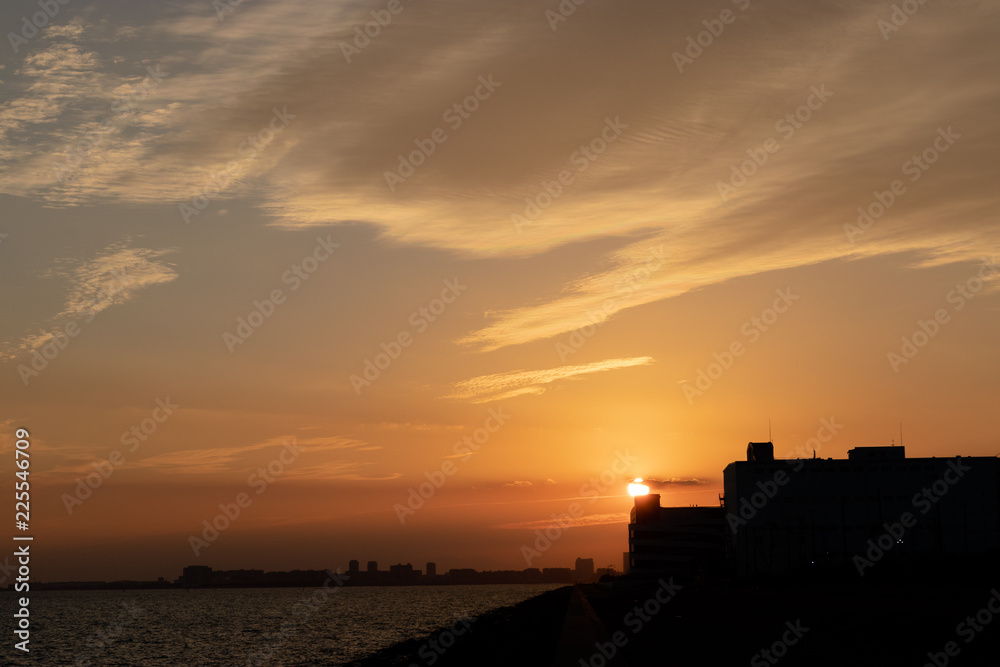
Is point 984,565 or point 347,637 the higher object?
point 984,565

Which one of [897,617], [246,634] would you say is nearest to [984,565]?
[897,617]

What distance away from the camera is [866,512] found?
188000 mm

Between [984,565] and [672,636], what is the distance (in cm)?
5437

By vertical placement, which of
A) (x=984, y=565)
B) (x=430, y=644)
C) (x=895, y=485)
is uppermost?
(x=895, y=485)

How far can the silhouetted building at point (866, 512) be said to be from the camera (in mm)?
184375

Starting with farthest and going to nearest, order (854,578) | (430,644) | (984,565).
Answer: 1. (854,578)
2. (984,565)
3. (430,644)

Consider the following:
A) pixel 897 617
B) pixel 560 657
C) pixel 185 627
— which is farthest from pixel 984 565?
pixel 185 627

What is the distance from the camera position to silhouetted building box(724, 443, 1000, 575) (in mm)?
184375

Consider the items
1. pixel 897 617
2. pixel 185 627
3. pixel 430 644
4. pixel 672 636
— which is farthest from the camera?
pixel 185 627

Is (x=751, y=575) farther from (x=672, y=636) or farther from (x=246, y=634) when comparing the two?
(x=672, y=636)

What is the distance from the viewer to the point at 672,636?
57.8 m

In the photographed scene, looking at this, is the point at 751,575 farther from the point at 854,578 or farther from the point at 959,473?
the point at 854,578

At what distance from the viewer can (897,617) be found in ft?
178

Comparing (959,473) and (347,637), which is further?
(959,473)
